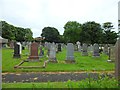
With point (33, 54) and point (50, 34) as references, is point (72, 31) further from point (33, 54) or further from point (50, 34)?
point (33, 54)

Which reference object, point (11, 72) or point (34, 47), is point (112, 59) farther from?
point (11, 72)

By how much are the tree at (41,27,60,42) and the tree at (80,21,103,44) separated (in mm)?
32217

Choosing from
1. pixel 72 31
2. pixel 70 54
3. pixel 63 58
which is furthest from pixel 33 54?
pixel 72 31

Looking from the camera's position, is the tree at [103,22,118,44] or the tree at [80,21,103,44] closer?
the tree at [103,22,118,44]

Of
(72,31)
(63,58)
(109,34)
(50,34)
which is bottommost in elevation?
(63,58)

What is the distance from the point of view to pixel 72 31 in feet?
271

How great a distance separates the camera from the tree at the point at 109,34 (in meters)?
58.7

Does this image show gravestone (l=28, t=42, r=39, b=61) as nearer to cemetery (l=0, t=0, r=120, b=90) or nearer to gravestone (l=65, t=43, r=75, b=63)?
cemetery (l=0, t=0, r=120, b=90)

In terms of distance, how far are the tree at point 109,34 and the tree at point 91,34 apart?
3018 mm

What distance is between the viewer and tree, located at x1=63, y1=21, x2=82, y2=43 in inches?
3093

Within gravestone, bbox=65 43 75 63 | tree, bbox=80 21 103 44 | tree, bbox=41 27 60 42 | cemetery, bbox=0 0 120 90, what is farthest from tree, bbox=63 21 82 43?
gravestone, bbox=65 43 75 63

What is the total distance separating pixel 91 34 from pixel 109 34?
9205 mm

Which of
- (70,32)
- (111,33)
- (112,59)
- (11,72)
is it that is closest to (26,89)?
(11,72)

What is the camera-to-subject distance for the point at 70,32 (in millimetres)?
83688
